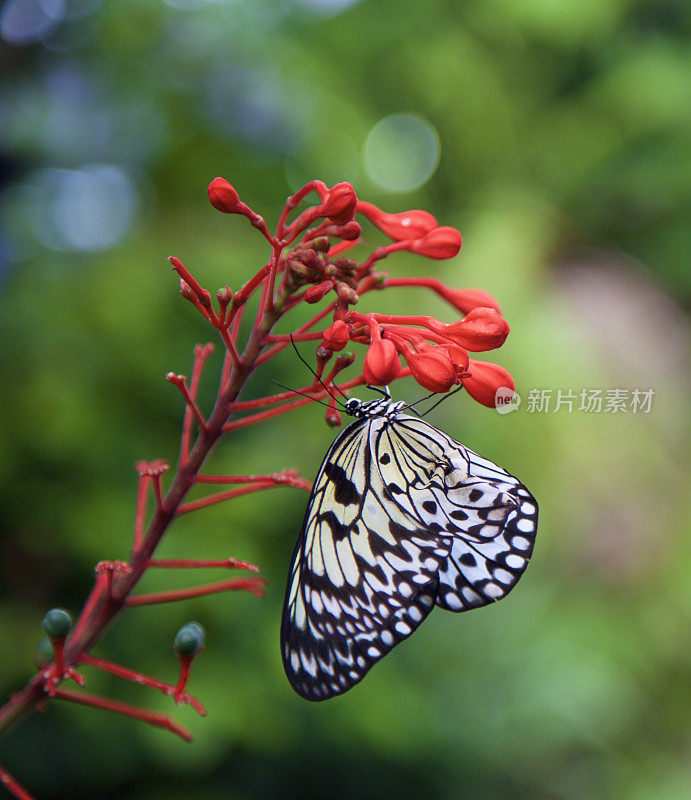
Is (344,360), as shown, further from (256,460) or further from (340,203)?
(256,460)

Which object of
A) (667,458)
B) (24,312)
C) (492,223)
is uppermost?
(492,223)

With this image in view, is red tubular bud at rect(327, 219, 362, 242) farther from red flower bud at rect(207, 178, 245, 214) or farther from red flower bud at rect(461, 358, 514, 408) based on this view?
red flower bud at rect(461, 358, 514, 408)

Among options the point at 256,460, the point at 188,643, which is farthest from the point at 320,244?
the point at 256,460

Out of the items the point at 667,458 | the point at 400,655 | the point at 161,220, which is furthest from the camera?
the point at 667,458

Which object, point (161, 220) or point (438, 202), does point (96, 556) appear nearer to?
point (161, 220)

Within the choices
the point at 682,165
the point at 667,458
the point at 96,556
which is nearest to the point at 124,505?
the point at 96,556

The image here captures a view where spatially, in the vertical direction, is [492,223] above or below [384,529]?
above

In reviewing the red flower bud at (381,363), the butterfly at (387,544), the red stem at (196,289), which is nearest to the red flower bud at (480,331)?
the red flower bud at (381,363)
